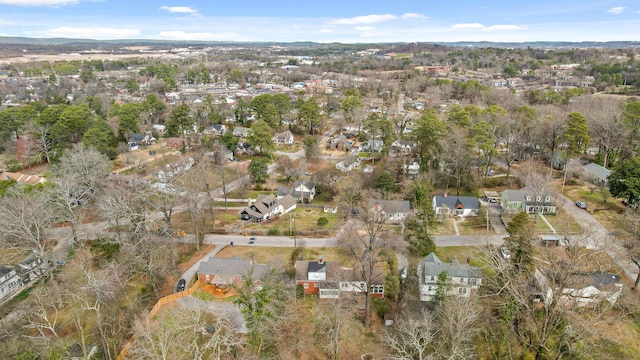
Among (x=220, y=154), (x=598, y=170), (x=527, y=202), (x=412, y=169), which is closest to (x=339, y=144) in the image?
(x=412, y=169)

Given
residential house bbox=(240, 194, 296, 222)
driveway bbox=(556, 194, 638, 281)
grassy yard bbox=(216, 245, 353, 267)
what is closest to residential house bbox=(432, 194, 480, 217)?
driveway bbox=(556, 194, 638, 281)

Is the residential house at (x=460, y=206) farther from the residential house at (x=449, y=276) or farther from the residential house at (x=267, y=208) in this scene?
the residential house at (x=267, y=208)

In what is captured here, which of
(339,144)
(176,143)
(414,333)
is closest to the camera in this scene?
(414,333)

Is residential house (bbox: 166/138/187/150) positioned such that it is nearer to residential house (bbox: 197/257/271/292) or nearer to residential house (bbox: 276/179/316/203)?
residential house (bbox: 276/179/316/203)

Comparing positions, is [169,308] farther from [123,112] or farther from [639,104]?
[639,104]

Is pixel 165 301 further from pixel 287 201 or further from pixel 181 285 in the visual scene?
pixel 287 201
